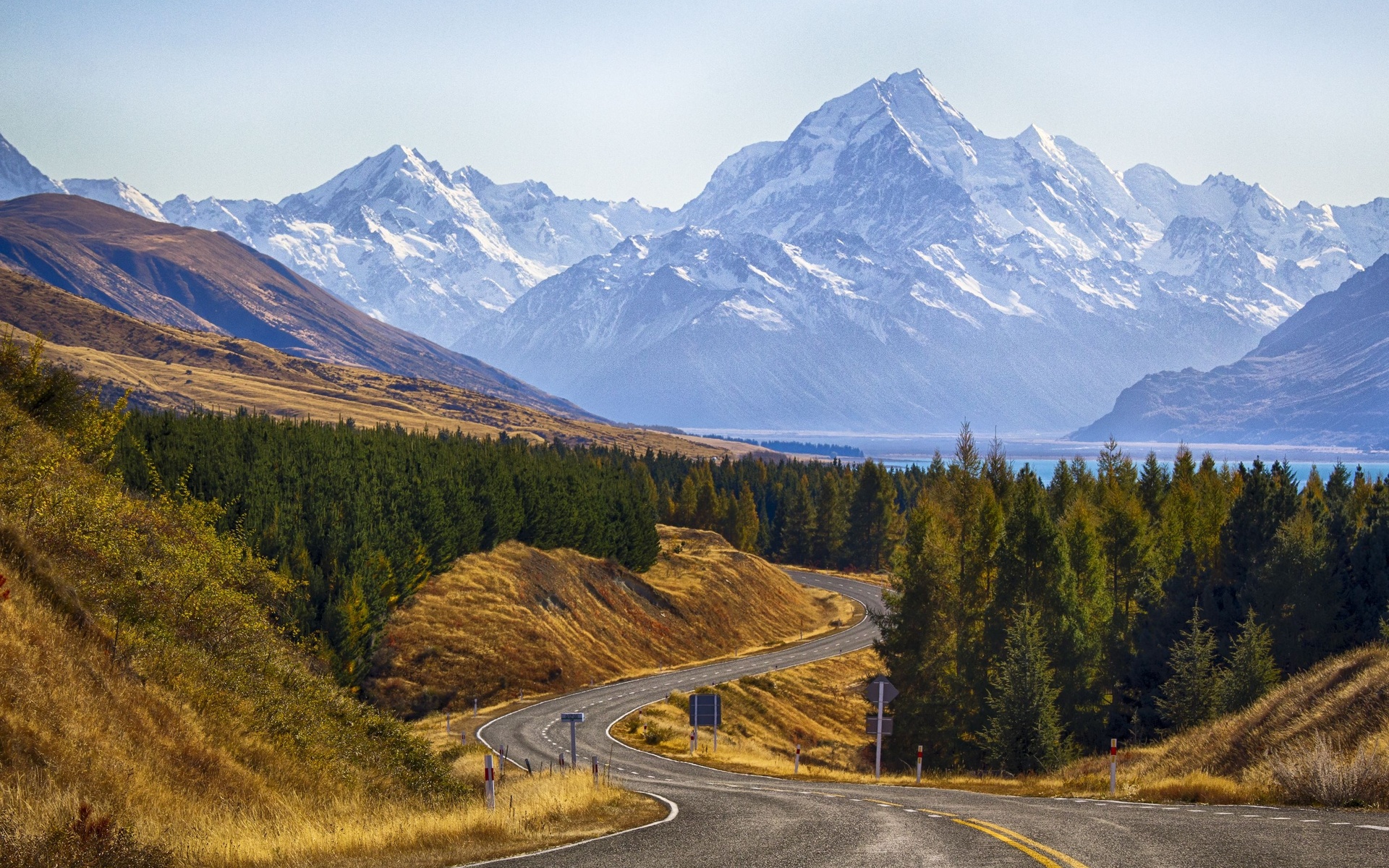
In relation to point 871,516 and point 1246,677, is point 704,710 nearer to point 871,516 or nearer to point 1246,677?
point 1246,677

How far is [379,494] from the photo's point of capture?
82.0 metres

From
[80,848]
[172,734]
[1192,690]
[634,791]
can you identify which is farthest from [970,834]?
[1192,690]

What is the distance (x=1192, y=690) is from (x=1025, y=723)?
9284 mm

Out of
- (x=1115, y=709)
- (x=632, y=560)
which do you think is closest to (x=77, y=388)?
(x=1115, y=709)

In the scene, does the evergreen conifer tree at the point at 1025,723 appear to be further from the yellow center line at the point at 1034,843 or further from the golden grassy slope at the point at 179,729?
the yellow center line at the point at 1034,843

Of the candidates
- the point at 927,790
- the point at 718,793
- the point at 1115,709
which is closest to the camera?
the point at 718,793

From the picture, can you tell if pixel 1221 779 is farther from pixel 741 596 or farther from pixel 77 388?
pixel 741 596

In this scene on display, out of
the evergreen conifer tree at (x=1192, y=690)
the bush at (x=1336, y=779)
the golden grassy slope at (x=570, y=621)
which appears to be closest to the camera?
the bush at (x=1336, y=779)

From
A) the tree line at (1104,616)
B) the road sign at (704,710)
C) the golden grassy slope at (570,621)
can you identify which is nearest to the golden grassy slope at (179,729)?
the road sign at (704,710)

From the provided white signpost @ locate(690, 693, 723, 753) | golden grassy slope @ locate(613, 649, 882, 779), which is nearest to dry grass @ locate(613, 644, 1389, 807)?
golden grassy slope @ locate(613, 649, 882, 779)

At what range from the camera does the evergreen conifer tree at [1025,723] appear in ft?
171

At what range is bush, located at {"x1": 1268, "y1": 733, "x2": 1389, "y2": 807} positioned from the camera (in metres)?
22.5

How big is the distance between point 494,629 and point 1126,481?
54846mm

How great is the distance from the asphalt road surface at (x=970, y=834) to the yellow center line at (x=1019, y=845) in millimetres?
24
